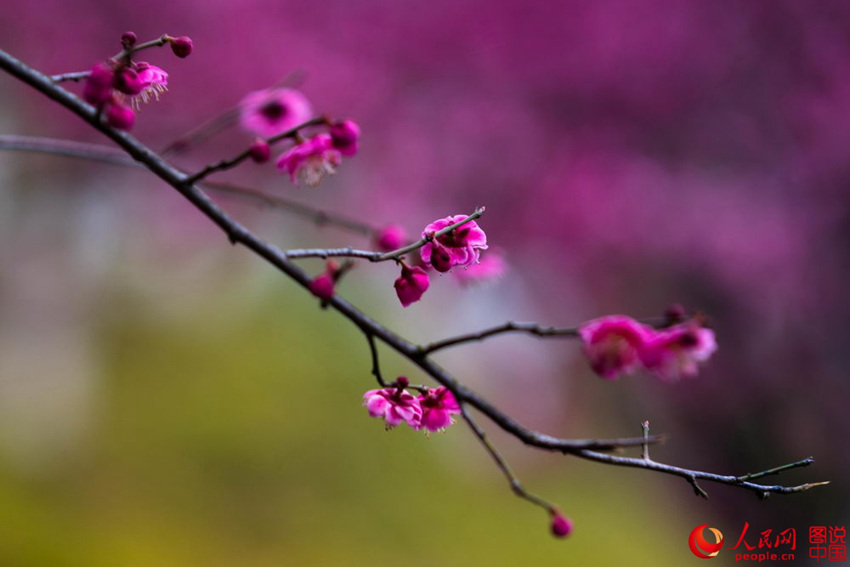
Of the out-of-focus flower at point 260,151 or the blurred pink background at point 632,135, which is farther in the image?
the blurred pink background at point 632,135

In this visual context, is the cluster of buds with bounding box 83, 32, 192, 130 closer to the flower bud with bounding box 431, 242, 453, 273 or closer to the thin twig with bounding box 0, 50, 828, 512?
the thin twig with bounding box 0, 50, 828, 512

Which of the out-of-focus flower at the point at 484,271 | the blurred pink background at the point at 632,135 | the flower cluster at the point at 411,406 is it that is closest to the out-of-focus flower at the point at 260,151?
the flower cluster at the point at 411,406

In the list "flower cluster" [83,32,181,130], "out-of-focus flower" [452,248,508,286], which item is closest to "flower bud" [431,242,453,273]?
"flower cluster" [83,32,181,130]

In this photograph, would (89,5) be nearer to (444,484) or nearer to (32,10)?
(32,10)

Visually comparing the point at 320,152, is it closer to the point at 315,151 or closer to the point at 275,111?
the point at 315,151

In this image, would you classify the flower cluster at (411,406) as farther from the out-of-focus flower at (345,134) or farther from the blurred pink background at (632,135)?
the blurred pink background at (632,135)

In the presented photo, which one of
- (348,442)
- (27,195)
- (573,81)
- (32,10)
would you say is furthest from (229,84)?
(348,442)
